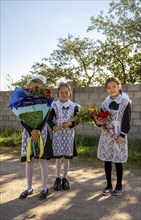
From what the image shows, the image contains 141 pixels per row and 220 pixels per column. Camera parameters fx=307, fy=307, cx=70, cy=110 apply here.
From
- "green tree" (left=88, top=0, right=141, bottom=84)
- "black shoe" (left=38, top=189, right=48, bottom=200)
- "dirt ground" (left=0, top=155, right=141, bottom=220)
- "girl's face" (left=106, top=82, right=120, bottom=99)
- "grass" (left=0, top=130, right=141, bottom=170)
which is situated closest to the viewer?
"dirt ground" (left=0, top=155, right=141, bottom=220)

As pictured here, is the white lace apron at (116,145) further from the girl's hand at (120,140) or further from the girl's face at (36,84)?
the girl's face at (36,84)

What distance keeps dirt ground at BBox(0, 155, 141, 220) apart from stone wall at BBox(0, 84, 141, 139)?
9.68 feet

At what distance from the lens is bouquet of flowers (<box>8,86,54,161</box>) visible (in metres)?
4.09

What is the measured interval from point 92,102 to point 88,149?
78.3 inches

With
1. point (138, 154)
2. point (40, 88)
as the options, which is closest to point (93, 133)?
point (138, 154)

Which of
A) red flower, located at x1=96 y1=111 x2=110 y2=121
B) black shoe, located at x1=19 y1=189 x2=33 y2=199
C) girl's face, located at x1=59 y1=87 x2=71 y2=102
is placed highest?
girl's face, located at x1=59 y1=87 x2=71 y2=102

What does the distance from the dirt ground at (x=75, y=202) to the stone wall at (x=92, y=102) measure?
295 centimetres

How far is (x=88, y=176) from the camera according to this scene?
17.7ft

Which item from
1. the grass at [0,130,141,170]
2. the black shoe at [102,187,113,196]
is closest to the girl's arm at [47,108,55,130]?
the black shoe at [102,187,113,196]

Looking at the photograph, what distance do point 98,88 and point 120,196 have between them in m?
5.23

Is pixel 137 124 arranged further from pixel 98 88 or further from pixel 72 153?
pixel 72 153

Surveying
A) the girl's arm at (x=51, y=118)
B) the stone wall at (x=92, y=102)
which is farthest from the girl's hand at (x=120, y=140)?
the stone wall at (x=92, y=102)

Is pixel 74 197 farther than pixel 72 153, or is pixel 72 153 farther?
pixel 72 153

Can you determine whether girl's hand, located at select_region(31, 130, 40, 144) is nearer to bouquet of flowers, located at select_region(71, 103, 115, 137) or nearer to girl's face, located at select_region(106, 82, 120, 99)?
bouquet of flowers, located at select_region(71, 103, 115, 137)
